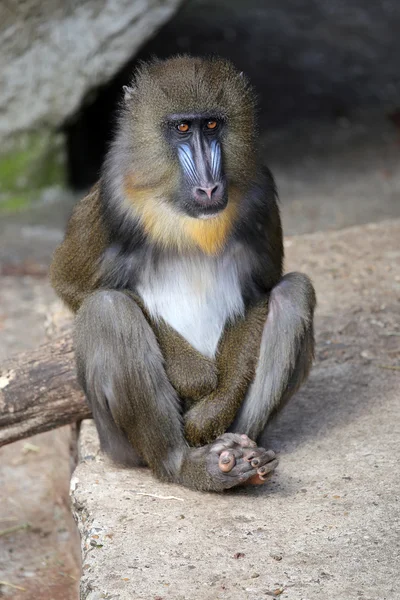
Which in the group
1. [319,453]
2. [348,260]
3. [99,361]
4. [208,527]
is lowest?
[348,260]

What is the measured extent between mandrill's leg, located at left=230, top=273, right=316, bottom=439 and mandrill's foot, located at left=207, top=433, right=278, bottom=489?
0.22 metres

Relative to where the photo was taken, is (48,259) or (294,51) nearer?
(48,259)

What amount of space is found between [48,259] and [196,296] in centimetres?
405

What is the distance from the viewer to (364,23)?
1090 cm

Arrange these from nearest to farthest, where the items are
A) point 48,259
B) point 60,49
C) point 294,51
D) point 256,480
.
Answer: point 256,480 < point 48,259 < point 60,49 < point 294,51

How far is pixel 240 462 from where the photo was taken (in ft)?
11.8

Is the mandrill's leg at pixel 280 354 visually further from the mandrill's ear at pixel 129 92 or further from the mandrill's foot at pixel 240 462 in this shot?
the mandrill's ear at pixel 129 92

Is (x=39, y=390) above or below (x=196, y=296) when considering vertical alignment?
below

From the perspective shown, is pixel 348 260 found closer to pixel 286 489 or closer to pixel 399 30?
pixel 286 489

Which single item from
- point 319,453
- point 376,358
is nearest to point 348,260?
point 376,358

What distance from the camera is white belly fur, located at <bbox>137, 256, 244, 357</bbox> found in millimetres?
3812

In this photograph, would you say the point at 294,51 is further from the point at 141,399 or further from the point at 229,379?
the point at 141,399

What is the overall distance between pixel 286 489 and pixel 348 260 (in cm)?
240

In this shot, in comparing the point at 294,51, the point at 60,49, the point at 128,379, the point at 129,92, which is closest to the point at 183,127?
the point at 129,92
